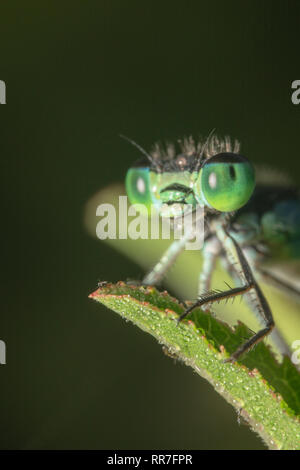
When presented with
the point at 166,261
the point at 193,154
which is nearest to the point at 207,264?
the point at 166,261

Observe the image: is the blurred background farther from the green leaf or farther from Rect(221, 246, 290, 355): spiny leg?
the green leaf

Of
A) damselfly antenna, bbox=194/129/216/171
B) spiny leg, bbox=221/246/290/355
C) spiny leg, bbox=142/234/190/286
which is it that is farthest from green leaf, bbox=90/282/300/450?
spiny leg, bbox=142/234/190/286

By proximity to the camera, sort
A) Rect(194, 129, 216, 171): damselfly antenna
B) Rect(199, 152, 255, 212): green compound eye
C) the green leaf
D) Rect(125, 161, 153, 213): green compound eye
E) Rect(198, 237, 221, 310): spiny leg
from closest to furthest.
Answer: the green leaf, Rect(199, 152, 255, 212): green compound eye, Rect(194, 129, 216, 171): damselfly antenna, Rect(125, 161, 153, 213): green compound eye, Rect(198, 237, 221, 310): spiny leg

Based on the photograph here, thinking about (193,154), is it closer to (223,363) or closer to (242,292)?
(242,292)

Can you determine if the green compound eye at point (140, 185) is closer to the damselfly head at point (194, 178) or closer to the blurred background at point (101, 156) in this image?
the damselfly head at point (194, 178)

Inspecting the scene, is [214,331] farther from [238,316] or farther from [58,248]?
[58,248]

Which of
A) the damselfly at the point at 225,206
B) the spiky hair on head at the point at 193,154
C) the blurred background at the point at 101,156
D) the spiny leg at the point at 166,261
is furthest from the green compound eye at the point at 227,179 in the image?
the blurred background at the point at 101,156

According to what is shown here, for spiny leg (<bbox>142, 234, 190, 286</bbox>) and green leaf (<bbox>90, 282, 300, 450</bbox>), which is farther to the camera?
spiny leg (<bbox>142, 234, 190, 286</bbox>)
